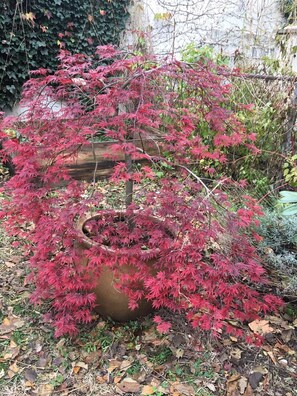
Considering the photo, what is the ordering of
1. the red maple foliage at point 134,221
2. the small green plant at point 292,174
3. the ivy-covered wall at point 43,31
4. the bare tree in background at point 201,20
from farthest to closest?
1. the bare tree in background at point 201,20
2. the ivy-covered wall at point 43,31
3. the small green plant at point 292,174
4. the red maple foliage at point 134,221

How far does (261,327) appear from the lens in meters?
1.82

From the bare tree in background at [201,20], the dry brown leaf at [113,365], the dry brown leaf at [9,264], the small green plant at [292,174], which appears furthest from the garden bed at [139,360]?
the bare tree in background at [201,20]

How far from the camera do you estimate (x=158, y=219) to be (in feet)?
5.72

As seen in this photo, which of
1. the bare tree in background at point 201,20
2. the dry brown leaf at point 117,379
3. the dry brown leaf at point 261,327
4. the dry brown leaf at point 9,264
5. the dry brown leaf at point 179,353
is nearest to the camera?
the dry brown leaf at point 117,379

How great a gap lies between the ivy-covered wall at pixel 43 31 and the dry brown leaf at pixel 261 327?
3.34 meters

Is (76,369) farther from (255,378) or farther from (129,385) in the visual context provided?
(255,378)

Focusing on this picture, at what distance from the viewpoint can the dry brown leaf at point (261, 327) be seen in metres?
1.80

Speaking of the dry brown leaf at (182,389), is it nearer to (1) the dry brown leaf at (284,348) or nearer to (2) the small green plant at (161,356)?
(2) the small green plant at (161,356)

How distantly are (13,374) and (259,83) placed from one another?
299 centimetres

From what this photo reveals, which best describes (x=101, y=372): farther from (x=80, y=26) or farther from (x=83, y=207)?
(x=80, y=26)

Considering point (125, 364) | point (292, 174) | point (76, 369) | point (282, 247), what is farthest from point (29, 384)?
point (292, 174)

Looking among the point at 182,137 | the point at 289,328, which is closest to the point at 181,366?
the point at 289,328

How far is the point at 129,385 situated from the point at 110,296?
0.40 meters

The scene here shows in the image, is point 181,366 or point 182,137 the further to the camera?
point 182,137
